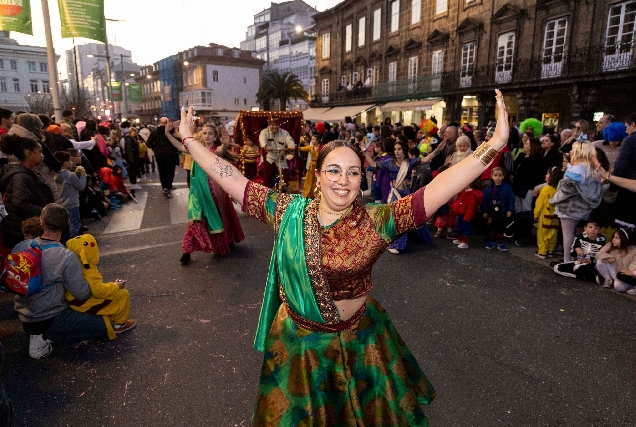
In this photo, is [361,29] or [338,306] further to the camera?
[361,29]

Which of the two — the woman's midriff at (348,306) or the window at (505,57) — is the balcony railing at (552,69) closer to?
the window at (505,57)

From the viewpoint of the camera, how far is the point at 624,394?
3.06 metres

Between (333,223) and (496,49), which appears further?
(496,49)

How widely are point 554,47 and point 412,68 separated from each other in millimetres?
9796

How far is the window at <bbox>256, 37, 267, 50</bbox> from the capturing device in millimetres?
66562

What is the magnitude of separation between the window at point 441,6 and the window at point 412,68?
9.69 feet

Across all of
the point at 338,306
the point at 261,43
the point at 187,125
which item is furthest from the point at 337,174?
the point at 261,43

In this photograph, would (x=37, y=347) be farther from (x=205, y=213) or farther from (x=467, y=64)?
(x=467, y=64)

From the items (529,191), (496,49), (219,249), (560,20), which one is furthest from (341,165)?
(496,49)

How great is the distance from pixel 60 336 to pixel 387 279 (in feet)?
12.0

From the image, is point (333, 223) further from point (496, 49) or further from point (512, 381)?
point (496, 49)

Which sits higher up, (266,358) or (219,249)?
(266,358)

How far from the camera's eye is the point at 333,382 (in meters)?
1.99

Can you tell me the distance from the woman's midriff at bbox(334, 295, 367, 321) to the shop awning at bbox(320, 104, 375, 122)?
28031mm
